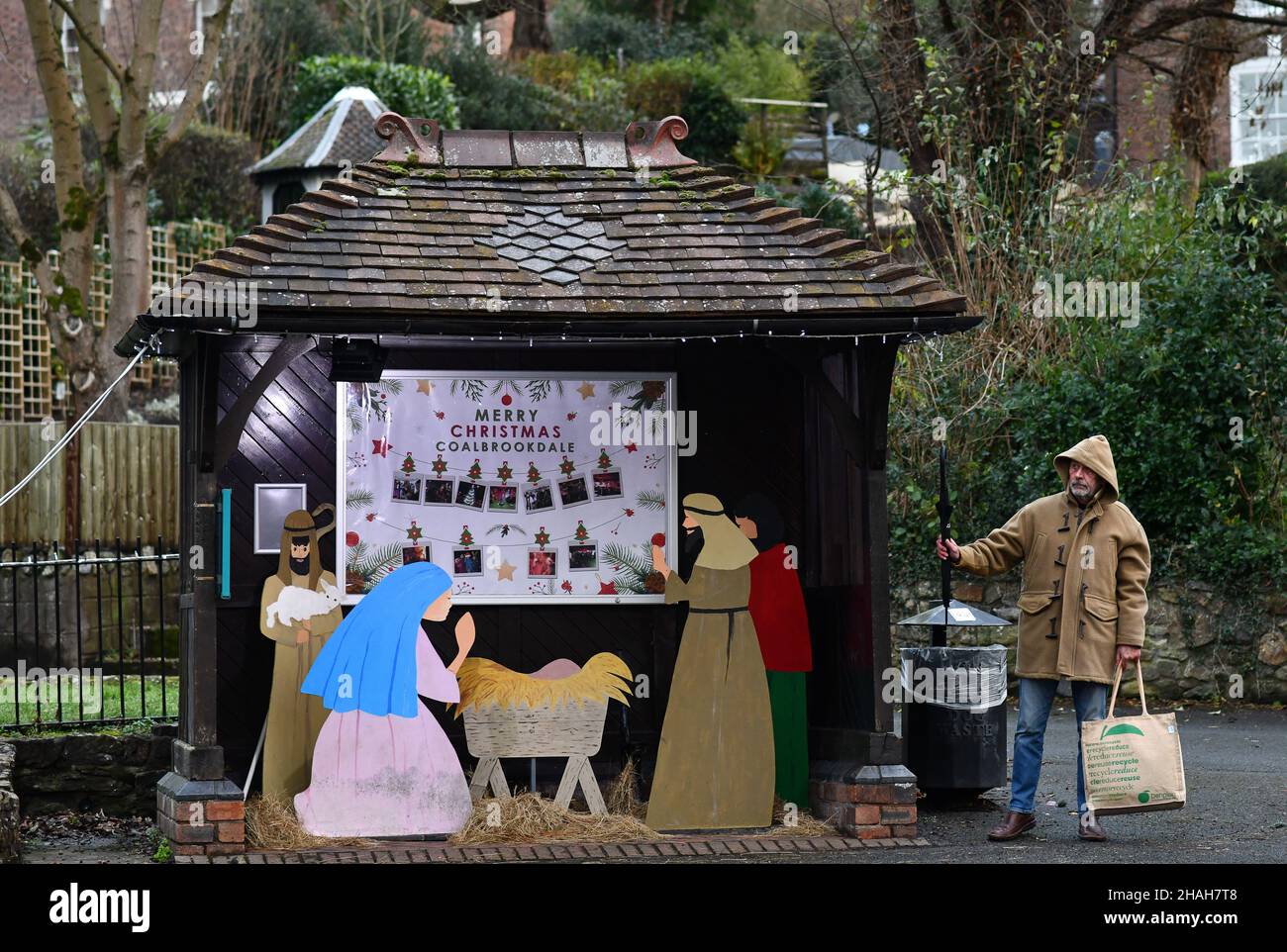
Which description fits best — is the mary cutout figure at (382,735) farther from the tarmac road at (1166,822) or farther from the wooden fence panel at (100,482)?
the wooden fence panel at (100,482)

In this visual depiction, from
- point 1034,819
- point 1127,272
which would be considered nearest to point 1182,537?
point 1127,272

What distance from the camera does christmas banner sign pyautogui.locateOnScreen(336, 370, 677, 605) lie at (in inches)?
364

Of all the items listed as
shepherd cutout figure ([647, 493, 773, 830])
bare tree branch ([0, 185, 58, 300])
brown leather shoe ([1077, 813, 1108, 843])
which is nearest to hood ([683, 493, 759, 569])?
shepherd cutout figure ([647, 493, 773, 830])

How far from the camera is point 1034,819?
362 inches

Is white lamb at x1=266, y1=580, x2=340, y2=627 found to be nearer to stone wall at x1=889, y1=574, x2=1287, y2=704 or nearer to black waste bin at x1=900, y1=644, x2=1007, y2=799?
black waste bin at x1=900, y1=644, x2=1007, y2=799

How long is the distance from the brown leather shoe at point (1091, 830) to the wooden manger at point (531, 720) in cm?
258

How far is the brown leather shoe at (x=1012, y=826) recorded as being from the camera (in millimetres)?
8680

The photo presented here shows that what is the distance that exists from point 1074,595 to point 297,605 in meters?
4.14

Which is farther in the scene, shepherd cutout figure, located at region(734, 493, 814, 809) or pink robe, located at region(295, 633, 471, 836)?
shepherd cutout figure, located at region(734, 493, 814, 809)

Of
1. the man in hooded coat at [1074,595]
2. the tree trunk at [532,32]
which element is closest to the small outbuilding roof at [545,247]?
the man in hooded coat at [1074,595]

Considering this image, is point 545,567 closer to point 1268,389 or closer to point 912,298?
point 912,298

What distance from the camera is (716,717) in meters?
9.10

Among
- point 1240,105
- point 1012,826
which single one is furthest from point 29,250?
point 1240,105

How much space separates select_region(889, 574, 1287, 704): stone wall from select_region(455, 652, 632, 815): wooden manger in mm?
6217
